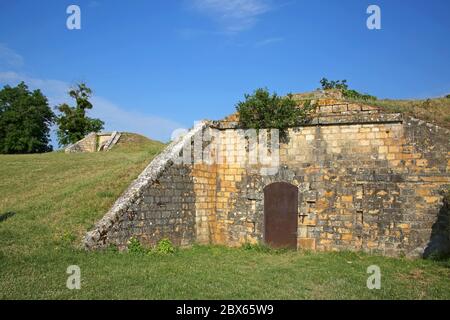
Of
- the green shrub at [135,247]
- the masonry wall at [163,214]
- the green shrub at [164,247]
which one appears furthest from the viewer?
the green shrub at [164,247]

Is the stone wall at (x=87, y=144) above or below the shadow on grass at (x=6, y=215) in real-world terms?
above

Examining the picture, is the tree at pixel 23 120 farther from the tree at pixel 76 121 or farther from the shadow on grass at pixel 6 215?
the shadow on grass at pixel 6 215

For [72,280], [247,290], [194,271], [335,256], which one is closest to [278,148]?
[335,256]

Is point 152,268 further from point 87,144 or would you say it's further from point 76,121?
point 76,121

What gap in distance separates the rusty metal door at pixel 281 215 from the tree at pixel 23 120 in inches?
1619

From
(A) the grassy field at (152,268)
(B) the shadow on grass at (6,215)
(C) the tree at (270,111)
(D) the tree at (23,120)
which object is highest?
(D) the tree at (23,120)

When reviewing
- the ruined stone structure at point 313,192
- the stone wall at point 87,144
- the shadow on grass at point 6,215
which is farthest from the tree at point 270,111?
the stone wall at point 87,144

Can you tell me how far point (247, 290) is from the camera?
278 inches

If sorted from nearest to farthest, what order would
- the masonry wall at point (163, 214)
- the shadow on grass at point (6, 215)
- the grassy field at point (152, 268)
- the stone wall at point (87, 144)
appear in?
the grassy field at point (152, 268) → the masonry wall at point (163, 214) → the shadow on grass at point (6, 215) → the stone wall at point (87, 144)

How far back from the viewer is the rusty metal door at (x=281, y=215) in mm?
11695

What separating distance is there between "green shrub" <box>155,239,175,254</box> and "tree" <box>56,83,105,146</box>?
3495 centimetres

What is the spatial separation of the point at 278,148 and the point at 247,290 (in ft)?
19.6

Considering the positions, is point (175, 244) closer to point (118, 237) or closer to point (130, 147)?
point (118, 237)
